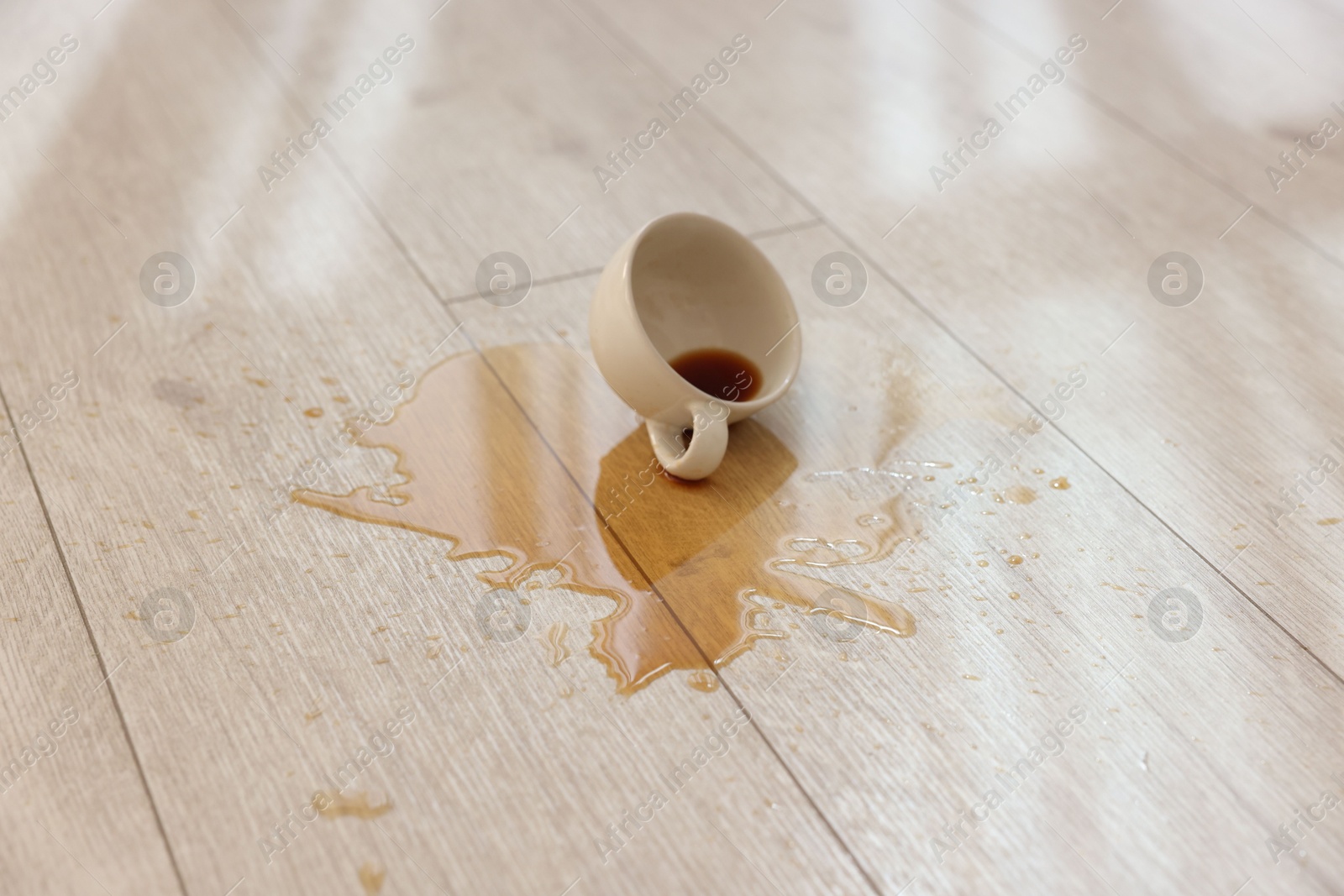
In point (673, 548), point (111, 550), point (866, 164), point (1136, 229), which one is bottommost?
point (1136, 229)

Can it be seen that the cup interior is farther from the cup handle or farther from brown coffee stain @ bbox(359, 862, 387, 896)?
brown coffee stain @ bbox(359, 862, 387, 896)

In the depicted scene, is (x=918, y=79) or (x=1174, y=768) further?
(x=918, y=79)

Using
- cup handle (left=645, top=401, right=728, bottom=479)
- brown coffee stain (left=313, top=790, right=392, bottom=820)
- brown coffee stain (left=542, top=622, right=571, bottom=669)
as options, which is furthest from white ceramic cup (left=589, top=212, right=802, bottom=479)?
brown coffee stain (left=313, top=790, right=392, bottom=820)

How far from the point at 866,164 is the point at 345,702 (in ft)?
2.62

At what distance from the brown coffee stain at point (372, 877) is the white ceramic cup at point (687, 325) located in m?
0.34

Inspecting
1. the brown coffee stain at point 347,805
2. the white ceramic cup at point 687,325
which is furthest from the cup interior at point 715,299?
the brown coffee stain at point 347,805

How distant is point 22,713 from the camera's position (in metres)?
0.64

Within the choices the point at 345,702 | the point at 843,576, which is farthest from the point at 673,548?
the point at 345,702

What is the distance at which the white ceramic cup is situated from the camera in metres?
0.77

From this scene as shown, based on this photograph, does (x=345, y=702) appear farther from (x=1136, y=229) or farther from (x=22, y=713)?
(x=1136, y=229)

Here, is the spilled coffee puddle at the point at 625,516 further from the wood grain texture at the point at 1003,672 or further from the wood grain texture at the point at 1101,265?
the wood grain texture at the point at 1101,265

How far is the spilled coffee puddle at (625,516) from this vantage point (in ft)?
2.35

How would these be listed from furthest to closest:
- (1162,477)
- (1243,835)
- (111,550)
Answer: (1162,477)
(111,550)
(1243,835)

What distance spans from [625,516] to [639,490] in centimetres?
3
